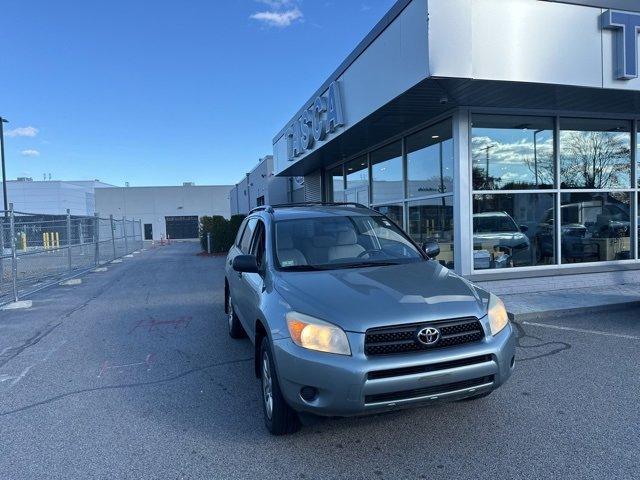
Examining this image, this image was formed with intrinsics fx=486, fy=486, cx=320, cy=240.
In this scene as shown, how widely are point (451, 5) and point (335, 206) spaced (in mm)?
3451

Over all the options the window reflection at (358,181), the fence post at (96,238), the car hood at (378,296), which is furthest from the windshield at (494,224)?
the fence post at (96,238)

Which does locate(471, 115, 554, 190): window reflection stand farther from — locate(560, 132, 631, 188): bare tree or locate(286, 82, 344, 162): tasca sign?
locate(286, 82, 344, 162): tasca sign

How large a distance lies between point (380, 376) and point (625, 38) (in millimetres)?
7287

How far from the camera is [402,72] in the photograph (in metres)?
7.50

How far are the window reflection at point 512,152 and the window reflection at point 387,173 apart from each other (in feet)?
9.20

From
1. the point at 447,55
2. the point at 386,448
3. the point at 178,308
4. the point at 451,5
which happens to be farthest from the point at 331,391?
the point at 178,308

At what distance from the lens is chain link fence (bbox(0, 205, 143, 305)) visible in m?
10.7

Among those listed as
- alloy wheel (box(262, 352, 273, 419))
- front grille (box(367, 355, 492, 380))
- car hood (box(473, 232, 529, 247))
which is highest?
car hood (box(473, 232, 529, 247))

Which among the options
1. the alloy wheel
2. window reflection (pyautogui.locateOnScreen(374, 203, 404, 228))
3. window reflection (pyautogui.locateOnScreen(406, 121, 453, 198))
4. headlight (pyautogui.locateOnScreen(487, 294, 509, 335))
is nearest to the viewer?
headlight (pyautogui.locateOnScreen(487, 294, 509, 335))

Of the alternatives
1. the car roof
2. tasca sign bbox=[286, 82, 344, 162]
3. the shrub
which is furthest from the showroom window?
the shrub

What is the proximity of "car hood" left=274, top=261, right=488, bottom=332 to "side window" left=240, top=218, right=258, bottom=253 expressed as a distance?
1.89 metres

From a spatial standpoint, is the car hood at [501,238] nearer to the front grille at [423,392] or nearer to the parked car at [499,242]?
the parked car at [499,242]

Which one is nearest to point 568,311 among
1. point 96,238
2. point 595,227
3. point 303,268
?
point 595,227

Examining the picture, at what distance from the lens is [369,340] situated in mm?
3260
